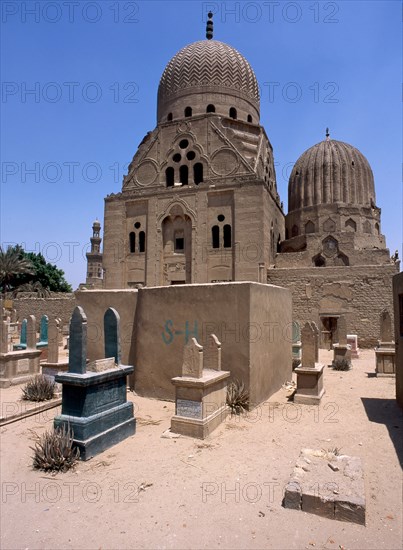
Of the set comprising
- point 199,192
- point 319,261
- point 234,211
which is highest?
point 199,192

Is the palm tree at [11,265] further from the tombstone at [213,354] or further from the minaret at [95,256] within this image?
the tombstone at [213,354]

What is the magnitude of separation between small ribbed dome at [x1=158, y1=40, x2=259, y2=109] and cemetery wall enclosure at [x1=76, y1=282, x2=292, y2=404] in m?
22.6

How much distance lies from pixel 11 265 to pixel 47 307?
41.4 ft

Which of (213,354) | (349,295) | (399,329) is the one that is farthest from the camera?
(349,295)

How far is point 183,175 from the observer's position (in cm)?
2594

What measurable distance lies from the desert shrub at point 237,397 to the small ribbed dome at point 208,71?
2512cm

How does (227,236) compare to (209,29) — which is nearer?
(227,236)

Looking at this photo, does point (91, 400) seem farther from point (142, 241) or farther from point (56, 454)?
point (142, 241)

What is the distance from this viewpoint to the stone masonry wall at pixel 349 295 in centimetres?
2034

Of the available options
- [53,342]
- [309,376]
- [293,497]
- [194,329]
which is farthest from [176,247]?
[293,497]

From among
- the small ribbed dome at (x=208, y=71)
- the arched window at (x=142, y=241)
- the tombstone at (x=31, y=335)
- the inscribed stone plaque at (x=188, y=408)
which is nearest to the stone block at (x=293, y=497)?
the inscribed stone plaque at (x=188, y=408)

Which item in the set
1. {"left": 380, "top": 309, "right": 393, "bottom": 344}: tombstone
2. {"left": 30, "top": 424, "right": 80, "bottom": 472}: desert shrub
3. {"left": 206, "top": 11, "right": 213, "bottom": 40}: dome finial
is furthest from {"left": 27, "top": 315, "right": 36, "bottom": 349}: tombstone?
{"left": 206, "top": 11, "right": 213, "bottom": 40}: dome finial

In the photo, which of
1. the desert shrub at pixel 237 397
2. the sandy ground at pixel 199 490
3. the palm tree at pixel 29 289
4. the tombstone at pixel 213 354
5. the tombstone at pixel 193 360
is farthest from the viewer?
the palm tree at pixel 29 289

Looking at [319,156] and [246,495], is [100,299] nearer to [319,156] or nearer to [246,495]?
[246,495]
